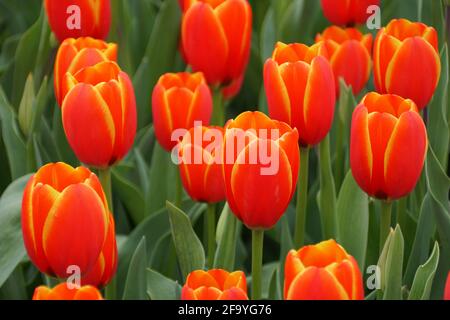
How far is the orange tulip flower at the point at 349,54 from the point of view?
5.90 feet

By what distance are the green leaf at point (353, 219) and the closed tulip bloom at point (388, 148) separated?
0.26m

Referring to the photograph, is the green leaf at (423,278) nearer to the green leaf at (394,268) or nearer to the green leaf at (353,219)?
the green leaf at (394,268)

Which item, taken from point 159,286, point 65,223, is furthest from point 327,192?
point 65,223

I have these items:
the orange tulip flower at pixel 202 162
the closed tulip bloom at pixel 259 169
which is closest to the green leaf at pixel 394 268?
the closed tulip bloom at pixel 259 169

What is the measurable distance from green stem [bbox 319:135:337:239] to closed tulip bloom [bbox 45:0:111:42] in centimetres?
45

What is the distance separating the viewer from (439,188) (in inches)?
61.5

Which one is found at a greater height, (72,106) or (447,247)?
(72,106)

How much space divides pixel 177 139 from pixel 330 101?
10.4 inches

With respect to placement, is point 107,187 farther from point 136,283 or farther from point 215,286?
point 215,286

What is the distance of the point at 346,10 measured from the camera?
1916 mm

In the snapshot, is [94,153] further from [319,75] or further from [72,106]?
[319,75]

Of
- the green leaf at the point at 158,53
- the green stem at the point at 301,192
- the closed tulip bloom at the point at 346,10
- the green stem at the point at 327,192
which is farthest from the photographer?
the green leaf at the point at 158,53

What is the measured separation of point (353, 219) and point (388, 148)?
32 centimetres
